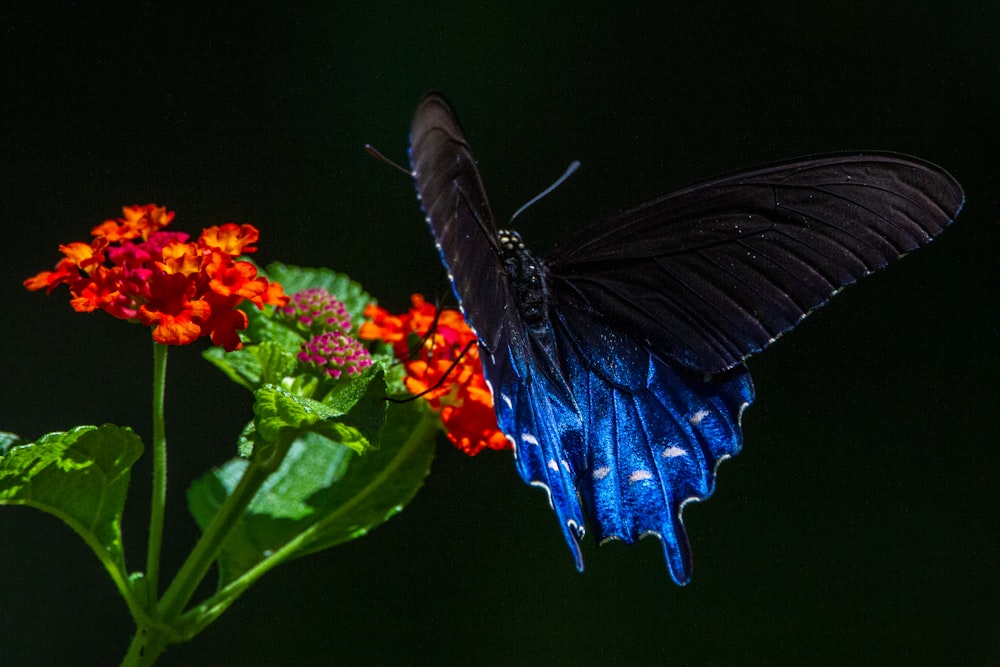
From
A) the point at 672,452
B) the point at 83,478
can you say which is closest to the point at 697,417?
the point at 672,452

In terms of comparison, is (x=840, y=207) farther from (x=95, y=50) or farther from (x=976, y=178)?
(x=95, y=50)

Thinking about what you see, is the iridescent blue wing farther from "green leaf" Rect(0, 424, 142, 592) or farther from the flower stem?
"green leaf" Rect(0, 424, 142, 592)

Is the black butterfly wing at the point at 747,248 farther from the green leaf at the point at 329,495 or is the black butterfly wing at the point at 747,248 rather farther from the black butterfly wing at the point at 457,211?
the green leaf at the point at 329,495

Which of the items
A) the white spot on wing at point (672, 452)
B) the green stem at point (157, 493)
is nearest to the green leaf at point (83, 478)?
the green stem at point (157, 493)

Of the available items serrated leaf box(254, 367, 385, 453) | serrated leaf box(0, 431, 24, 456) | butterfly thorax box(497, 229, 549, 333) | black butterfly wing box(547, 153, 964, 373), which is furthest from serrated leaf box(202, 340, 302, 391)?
black butterfly wing box(547, 153, 964, 373)

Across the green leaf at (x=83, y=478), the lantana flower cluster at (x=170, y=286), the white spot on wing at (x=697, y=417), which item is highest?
the lantana flower cluster at (x=170, y=286)

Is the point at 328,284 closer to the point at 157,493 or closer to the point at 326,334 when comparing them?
the point at 326,334
